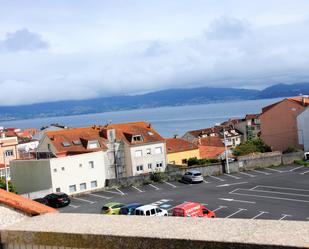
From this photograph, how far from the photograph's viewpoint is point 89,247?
4.16 m

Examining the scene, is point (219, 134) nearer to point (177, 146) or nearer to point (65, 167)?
point (177, 146)

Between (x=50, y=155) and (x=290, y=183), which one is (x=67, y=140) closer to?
(x=50, y=155)

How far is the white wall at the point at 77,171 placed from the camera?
46.1 m

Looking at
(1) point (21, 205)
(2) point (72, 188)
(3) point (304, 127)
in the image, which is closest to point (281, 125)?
(3) point (304, 127)

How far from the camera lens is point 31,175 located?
1891 inches

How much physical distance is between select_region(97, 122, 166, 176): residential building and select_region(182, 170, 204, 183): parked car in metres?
11.8

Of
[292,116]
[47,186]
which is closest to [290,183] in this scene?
[47,186]

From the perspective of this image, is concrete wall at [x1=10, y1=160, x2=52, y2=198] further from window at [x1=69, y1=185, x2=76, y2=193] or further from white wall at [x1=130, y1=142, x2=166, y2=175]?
white wall at [x1=130, y1=142, x2=166, y2=175]

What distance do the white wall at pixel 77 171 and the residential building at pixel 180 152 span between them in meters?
15.8

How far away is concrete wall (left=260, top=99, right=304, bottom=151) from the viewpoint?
6812cm

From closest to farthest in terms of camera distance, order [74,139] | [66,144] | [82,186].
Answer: [82,186] < [66,144] < [74,139]

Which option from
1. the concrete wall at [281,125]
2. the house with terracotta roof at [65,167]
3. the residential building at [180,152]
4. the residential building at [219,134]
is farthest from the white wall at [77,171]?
the residential building at [219,134]

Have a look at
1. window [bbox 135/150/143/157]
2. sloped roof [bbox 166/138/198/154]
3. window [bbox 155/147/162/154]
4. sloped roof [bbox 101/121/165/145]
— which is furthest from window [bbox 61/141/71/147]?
sloped roof [bbox 166/138/198/154]

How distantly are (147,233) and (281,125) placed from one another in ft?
228
